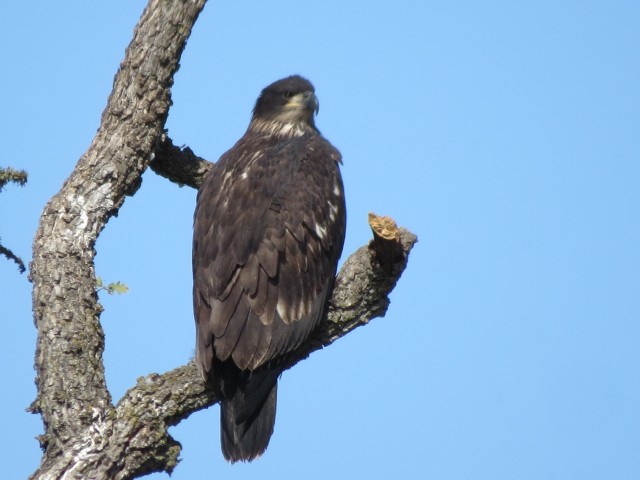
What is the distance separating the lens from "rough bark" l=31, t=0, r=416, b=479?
5387 mm

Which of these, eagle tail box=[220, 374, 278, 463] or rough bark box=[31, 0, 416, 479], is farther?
eagle tail box=[220, 374, 278, 463]

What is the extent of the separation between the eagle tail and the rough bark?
243 mm

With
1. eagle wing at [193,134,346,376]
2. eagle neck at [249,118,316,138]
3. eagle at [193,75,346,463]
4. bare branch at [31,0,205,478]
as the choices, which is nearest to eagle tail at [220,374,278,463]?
eagle at [193,75,346,463]

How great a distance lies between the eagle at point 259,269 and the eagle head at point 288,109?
1.05 meters

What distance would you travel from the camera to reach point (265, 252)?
632 cm

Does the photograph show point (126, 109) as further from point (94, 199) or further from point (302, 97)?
point (302, 97)

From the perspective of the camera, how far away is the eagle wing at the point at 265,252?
6.08 meters

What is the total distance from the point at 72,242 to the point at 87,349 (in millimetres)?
649

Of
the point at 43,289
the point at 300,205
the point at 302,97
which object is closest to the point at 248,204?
the point at 300,205

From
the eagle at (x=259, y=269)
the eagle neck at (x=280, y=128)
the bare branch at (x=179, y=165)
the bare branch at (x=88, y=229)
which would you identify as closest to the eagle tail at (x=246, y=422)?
the eagle at (x=259, y=269)

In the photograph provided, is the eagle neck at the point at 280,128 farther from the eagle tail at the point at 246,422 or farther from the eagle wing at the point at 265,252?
the eagle tail at the point at 246,422

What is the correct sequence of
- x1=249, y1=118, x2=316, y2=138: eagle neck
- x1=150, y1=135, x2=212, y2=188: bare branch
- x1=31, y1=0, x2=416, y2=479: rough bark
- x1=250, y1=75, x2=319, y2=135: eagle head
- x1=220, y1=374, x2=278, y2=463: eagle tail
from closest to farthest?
x1=31, y1=0, x2=416, y2=479: rough bark < x1=220, y1=374, x2=278, y2=463: eagle tail < x1=150, y1=135, x2=212, y2=188: bare branch < x1=249, y1=118, x2=316, y2=138: eagle neck < x1=250, y1=75, x2=319, y2=135: eagle head

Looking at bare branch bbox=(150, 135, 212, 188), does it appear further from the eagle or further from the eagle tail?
the eagle tail

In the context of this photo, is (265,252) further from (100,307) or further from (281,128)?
(281,128)
